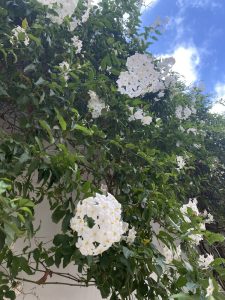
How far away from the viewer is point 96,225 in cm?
130

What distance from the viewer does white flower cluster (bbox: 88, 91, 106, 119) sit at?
217cm

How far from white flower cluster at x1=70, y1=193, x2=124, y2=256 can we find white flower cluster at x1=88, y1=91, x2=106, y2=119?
921 mm

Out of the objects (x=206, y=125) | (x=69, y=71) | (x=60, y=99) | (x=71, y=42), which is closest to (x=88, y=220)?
(x=60, y=99)

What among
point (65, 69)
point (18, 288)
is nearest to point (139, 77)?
point (65, 69)

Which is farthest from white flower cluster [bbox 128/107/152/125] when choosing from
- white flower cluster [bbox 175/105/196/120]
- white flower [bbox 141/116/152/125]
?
white flower cluster [bbox 175/105/196/120]

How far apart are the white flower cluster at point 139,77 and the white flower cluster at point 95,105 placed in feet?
0.52

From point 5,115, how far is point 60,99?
394 millimetres

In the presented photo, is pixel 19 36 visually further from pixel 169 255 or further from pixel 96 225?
pixel 169 255

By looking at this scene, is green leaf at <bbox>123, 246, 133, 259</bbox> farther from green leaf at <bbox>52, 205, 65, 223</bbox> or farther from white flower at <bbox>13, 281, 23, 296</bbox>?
white flower at <bbox>13, 281, 23, 296</bbox>

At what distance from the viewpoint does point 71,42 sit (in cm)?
225

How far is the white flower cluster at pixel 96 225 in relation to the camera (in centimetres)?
129

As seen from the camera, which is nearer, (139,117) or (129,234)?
(129,234)

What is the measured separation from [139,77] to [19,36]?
808 millimetres

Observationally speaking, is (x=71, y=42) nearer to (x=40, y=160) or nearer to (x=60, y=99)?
(x=60, y=99)
